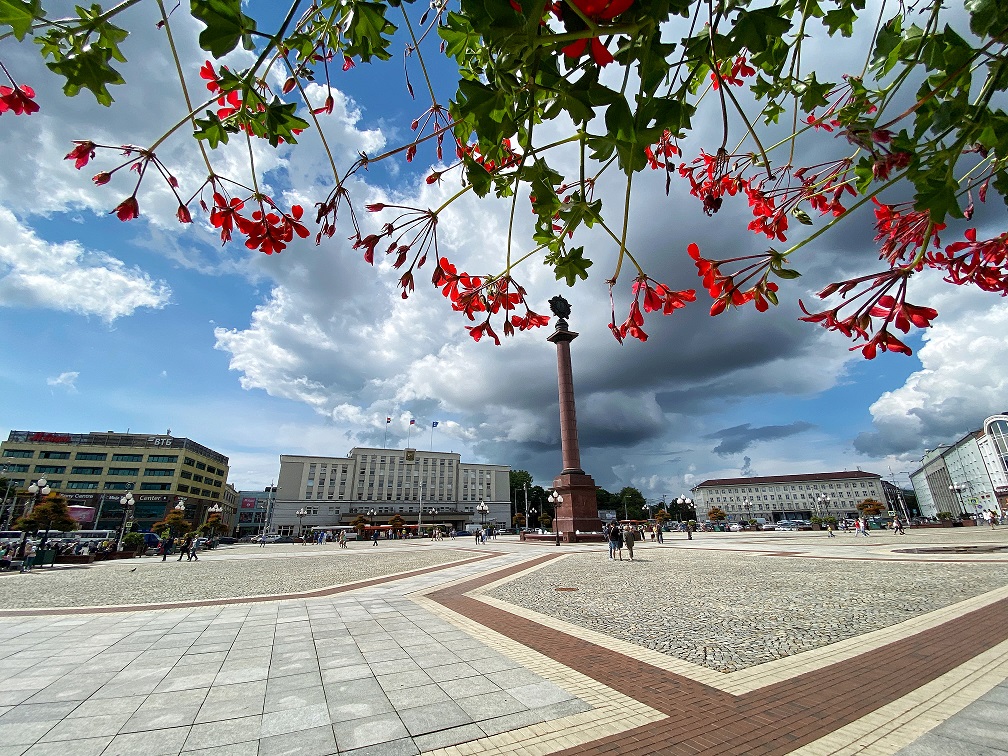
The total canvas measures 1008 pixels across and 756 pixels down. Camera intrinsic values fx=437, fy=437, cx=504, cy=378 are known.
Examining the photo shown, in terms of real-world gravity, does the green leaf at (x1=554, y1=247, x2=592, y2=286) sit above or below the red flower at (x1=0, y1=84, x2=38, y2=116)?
below

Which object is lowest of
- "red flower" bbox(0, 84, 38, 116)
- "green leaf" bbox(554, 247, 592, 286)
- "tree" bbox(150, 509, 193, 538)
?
"tree" bbox(150, 509, 193, 538)

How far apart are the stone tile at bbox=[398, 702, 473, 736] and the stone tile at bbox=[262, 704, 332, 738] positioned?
28.4 inches

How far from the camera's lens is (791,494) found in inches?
4454

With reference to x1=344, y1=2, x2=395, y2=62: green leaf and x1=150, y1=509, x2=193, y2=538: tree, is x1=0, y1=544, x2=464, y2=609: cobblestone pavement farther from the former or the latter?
x1=150, y1=509, x2=193, y2=538: tree

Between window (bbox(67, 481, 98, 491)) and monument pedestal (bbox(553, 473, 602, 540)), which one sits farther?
window (bbox(67, 481, 98, 491))

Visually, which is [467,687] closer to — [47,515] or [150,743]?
[150,743]

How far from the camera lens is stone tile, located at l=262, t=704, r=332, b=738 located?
3.80 m

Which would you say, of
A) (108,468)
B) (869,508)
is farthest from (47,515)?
(869,508)

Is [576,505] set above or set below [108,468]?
below

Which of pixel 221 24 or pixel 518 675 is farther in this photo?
pixel 518 675

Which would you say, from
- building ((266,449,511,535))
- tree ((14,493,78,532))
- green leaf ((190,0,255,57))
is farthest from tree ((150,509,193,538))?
green leaf ((190,0,255,57))

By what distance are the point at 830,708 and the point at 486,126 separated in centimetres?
570

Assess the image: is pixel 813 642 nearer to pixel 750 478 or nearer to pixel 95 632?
pixel 95 632

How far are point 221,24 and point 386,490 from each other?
83628 millimetres
